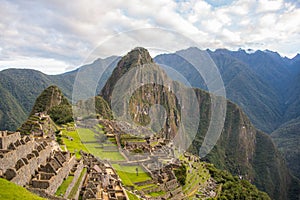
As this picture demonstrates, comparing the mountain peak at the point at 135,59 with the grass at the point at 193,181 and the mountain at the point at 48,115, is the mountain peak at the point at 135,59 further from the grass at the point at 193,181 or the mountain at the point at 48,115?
the grass at the point at 193,181

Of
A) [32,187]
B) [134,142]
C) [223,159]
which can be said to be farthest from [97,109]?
[223,159]

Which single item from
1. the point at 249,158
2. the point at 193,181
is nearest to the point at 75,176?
the point at 193,181

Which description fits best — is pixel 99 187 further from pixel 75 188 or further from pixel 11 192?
pixel 11 192

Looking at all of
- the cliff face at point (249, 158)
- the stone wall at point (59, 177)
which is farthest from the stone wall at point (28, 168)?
the cliff face at point (249, 158)

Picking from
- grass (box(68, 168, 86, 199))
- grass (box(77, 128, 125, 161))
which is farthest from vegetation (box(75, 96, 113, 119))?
grass (box(68, 168, 86, 199))

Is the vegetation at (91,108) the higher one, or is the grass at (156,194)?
the vegetation at (91,108)

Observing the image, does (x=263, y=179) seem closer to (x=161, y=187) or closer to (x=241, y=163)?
(x=241, y=163)
